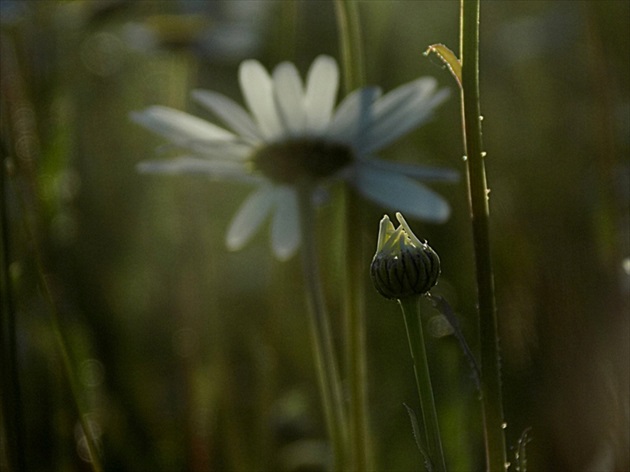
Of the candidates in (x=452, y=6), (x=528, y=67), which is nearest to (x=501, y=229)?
(x=528, y=67)

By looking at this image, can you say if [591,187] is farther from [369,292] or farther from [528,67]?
[528,67]

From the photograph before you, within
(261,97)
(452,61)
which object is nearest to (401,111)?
(261,97)

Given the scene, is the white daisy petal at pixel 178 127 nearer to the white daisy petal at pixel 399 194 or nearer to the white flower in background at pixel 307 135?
the white flower in background at pixel 307 135

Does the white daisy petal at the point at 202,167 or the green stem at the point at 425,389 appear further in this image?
the white daisy petal at the point at 202,167

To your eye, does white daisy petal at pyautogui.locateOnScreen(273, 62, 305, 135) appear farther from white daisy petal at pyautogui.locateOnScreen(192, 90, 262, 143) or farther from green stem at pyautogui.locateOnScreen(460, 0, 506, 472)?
green stem at pyautogui.locateOnScreen(460, 0, 506, 472)

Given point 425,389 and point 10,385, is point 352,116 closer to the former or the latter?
point 10,385

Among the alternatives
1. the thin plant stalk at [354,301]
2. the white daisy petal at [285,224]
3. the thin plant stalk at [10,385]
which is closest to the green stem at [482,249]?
the thin plant stalk at [354,301]

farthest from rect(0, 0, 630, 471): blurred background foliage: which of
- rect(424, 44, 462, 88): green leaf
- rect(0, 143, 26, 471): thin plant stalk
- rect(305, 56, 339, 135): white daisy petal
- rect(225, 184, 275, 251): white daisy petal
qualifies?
rect(424, 44, 462, 88): green leaf
